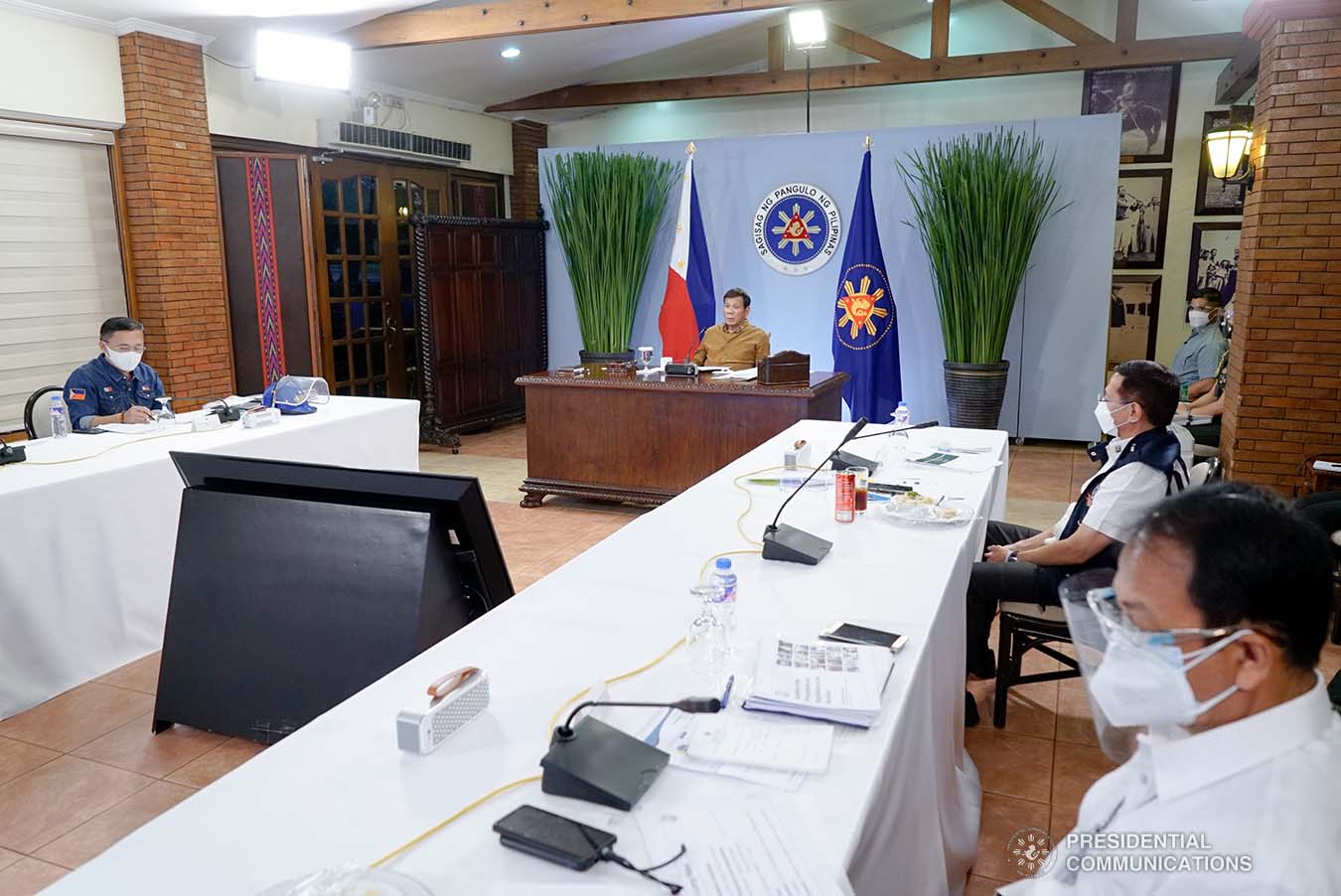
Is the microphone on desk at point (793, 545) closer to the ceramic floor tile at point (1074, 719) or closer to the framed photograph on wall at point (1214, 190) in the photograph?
the ceramic floor tile at point (1074, 719)

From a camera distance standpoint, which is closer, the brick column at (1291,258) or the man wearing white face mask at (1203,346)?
the brick column at (1291,258)

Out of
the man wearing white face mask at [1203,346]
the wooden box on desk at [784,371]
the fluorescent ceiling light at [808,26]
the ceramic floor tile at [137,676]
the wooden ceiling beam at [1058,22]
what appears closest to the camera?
the ceramic floor tile at [137,676]

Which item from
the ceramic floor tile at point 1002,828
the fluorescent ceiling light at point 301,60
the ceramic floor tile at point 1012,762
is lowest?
the ceramic floor tile at point 1002,828

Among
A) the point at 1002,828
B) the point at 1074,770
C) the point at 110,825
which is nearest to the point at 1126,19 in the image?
the point at 1074,770

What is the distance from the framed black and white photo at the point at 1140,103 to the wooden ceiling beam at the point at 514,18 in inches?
139

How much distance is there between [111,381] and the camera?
4512 mm

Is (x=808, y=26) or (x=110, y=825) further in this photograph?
(x=808, y=26)

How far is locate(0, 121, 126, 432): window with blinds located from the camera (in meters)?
5.27

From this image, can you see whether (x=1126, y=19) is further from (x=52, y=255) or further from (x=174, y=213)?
(x=52, y=255)

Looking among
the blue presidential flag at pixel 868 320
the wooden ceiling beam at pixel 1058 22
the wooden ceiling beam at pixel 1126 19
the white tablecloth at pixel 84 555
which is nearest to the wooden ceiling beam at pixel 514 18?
the blue presidential flag at pixel 868 320

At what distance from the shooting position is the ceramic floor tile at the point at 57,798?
2383 millimetres

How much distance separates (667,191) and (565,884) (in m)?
7.00

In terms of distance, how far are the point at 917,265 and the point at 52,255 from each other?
5833 mm

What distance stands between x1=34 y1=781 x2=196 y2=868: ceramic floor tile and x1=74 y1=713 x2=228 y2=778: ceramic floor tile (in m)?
0.11
